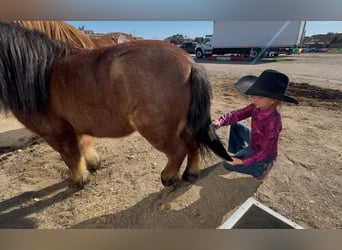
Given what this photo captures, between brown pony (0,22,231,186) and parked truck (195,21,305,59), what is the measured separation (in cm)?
12

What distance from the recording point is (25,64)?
89 centimetres

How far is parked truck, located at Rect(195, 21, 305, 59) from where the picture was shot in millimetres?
692

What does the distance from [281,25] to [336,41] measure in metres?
0.23

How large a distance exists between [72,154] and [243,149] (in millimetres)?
925

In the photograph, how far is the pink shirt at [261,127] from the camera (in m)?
0.88

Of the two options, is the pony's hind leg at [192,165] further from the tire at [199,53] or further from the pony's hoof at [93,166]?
the pony's hoof at [93,166]

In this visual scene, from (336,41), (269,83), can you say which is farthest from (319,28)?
(269,83)

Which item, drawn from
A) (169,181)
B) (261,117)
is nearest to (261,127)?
(261,117)

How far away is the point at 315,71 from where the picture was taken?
92 cm

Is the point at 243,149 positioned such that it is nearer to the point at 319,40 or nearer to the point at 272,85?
the point at 272,85

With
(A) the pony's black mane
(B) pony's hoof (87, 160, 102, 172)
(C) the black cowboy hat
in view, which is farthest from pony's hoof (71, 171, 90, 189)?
(C) the black cowboy hat

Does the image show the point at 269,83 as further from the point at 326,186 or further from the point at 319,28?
the point at 326,186

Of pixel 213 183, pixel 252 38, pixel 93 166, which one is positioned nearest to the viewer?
pixel 252 38

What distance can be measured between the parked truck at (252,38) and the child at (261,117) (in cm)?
9
